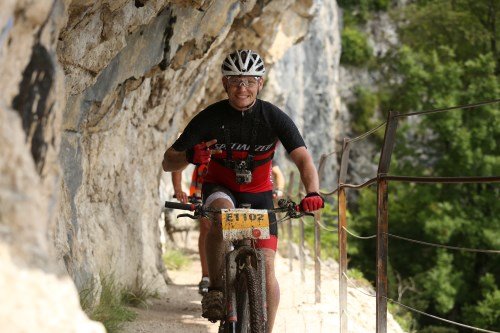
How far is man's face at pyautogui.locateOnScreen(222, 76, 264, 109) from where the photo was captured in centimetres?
536

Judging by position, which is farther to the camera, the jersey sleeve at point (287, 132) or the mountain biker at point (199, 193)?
the mountain biker at point (199, 193)

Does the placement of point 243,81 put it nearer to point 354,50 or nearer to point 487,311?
point 487,311

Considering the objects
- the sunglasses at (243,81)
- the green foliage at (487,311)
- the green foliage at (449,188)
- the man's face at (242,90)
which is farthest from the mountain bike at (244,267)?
the green foliage at (487,311)

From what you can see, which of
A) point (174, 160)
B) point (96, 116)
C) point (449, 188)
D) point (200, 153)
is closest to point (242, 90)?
point (200, 153)

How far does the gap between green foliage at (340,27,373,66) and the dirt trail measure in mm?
27928

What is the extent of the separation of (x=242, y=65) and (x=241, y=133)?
438 millimetres

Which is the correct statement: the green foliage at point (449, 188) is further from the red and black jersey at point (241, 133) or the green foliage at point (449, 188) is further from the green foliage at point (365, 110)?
the red and black jersey at point (241, 133)

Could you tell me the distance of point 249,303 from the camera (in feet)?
15.5

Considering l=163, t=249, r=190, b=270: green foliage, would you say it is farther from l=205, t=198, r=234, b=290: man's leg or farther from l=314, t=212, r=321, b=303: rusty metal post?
l=205, t=198, r=234, b=290: man's leg

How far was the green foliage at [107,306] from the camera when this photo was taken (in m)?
5.86

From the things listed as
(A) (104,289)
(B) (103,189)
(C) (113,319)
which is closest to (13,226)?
(C) (113,319)

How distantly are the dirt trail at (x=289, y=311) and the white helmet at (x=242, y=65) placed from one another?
2.14 m

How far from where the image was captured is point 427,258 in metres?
29.0

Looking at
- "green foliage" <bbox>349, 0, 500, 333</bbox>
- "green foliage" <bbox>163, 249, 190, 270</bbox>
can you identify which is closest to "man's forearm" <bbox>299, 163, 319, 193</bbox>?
"green foliage" <bbox>163, 249, 190, 270</bbox>
